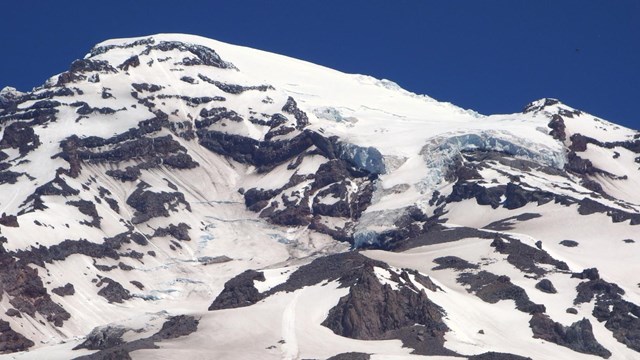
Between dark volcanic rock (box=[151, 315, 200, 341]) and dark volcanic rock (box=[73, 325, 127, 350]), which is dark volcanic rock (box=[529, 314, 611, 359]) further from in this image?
dark volcanic rock (box=[73, 325, 127, 350])

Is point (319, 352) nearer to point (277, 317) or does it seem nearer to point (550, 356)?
point (277, 317)

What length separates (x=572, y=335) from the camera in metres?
188

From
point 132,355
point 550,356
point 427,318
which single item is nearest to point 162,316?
point 132,355

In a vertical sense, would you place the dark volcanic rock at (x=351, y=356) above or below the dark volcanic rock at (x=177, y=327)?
below

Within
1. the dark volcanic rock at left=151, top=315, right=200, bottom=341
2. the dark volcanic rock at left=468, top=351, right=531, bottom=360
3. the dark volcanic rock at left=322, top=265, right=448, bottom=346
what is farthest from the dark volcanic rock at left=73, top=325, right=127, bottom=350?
the dark volcanic rock at left=468, top=351, right=531, bottom=360

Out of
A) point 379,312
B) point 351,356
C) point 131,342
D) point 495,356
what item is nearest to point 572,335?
point 495,356

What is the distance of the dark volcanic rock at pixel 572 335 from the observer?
186250 millimetres

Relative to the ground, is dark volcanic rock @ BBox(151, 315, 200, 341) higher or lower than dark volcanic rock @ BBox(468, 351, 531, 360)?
higher

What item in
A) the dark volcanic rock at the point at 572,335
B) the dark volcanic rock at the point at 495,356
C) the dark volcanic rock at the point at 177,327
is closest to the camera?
the dark volcanic rock at the point at 495,356

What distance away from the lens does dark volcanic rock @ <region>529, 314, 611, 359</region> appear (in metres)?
186

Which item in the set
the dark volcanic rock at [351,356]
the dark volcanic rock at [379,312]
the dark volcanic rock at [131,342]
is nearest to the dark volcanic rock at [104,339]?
the dark volcanic rock at [131,342]

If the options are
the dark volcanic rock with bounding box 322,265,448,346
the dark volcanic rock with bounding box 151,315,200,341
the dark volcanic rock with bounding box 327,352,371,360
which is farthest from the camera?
the dark volcanic rock with bounding box 322,265,448,346

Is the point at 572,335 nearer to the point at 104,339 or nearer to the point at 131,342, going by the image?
the point at 131,342

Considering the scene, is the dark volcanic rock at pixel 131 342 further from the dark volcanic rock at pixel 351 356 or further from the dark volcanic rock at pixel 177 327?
the dark volcanic rock at pixel 351 356
